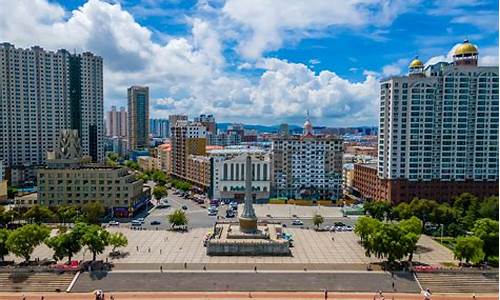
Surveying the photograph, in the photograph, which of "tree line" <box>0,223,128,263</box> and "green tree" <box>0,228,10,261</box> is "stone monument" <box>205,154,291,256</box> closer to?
"tree line" <box>0,223,128,263</box>

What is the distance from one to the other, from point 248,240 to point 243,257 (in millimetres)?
3951

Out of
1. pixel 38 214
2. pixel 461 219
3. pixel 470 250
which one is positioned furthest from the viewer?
pixel 461 219

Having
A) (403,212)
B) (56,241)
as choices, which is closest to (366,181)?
(403,212)

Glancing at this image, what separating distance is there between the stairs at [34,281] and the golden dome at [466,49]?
8045cm

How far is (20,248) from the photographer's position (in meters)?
50.4

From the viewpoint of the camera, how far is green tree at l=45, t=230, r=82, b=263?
5019 cm

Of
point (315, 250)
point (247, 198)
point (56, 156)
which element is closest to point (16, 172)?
point (56, 156)

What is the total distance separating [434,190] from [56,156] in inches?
2928

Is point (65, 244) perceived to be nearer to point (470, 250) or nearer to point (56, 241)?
point (56, 241)

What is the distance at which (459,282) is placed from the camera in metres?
47.1

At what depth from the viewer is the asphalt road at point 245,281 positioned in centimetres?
4547

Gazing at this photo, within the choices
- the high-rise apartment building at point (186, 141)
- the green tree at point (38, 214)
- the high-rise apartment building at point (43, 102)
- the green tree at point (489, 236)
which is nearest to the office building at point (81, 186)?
the green tree at point (38, 214)

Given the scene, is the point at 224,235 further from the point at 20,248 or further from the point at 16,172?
the point at 16,172

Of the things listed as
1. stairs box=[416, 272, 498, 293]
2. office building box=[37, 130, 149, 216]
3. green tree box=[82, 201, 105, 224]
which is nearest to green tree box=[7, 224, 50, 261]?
green tree box=[82, 201, 105, 224]
